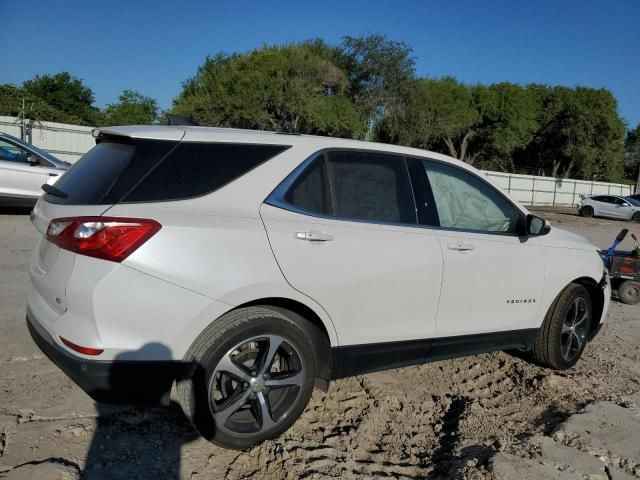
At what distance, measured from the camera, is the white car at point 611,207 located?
2980 centimetres

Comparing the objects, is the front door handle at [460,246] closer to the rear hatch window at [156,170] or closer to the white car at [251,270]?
the white car at [251,270]

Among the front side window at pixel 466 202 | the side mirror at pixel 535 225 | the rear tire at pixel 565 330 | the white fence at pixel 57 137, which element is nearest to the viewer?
the front side window at pixel 466 202

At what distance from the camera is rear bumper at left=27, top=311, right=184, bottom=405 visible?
2.69 metres

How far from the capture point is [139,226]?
270 cm

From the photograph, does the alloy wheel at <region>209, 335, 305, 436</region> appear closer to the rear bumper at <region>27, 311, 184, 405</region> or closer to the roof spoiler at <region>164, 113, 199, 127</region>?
the rear bumper at <region>27, 311, 184, 405</region>

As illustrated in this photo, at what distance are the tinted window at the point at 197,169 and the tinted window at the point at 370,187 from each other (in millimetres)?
460

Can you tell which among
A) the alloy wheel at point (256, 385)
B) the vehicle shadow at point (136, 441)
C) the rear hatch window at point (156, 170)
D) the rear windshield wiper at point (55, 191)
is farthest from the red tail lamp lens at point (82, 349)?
the rear windshield wiper at point (55, 191)

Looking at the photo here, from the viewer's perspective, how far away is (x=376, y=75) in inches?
1538

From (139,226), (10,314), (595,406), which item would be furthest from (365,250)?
(10,314)

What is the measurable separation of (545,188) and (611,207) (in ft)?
42.5

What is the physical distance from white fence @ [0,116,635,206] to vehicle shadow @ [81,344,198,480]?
8.31 metres

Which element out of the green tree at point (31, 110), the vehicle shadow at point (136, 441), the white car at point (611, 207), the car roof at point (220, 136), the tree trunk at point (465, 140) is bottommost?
the vehicle shadow at point (136, 441)

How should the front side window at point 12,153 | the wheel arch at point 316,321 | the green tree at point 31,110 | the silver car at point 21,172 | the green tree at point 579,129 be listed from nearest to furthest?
1. the wheel arch at point 316,321
2. the silver car at point 21,172
3. the front side window at point 12,153
4. the green tree at point 31,110
5. the green tree at point 579,129

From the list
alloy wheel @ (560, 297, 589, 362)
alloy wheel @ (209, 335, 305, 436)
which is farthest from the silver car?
alloy wheel @ (560, 297, 589, 362)
